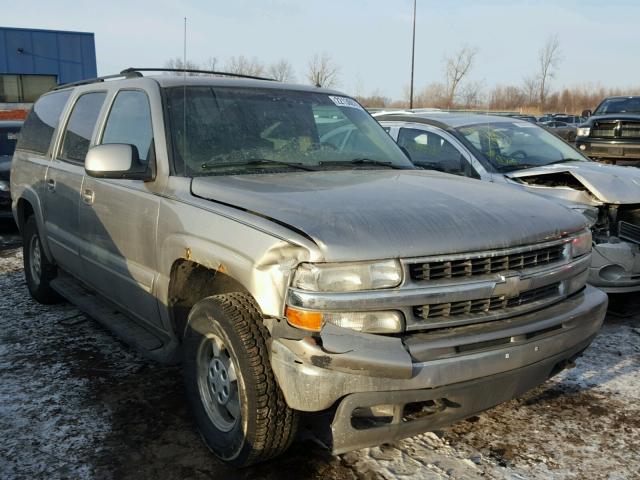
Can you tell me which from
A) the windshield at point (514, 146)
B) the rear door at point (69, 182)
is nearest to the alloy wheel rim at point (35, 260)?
the rear door at point (69, 182)

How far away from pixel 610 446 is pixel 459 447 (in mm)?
778

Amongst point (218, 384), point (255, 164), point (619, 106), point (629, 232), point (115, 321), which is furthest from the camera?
point (619, 106)

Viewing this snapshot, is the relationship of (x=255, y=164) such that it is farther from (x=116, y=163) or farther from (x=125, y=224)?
(x=125, y=224)

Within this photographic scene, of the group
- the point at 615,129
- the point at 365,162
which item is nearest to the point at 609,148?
the point at 615,129

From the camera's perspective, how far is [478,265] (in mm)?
2648

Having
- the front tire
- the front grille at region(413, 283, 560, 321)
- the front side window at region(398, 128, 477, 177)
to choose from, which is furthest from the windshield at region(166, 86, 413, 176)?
the front side window at region(398, 128, 477, 177)

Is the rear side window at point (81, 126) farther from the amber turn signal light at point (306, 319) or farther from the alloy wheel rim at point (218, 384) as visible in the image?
the amber turn signal light at point (306, 319)

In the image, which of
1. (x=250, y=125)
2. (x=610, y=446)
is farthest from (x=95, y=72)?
(x=610, y=446)

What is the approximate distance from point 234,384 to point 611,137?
501 inches

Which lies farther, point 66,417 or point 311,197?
point 66,417

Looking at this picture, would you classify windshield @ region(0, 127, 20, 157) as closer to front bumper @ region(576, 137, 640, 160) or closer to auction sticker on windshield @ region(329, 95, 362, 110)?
auction sticker on windshield @ region(329, 95, 362, 110)

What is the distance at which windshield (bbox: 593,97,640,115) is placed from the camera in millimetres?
14797

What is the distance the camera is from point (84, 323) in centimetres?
505

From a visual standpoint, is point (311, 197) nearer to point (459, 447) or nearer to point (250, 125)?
point (250, 125)
